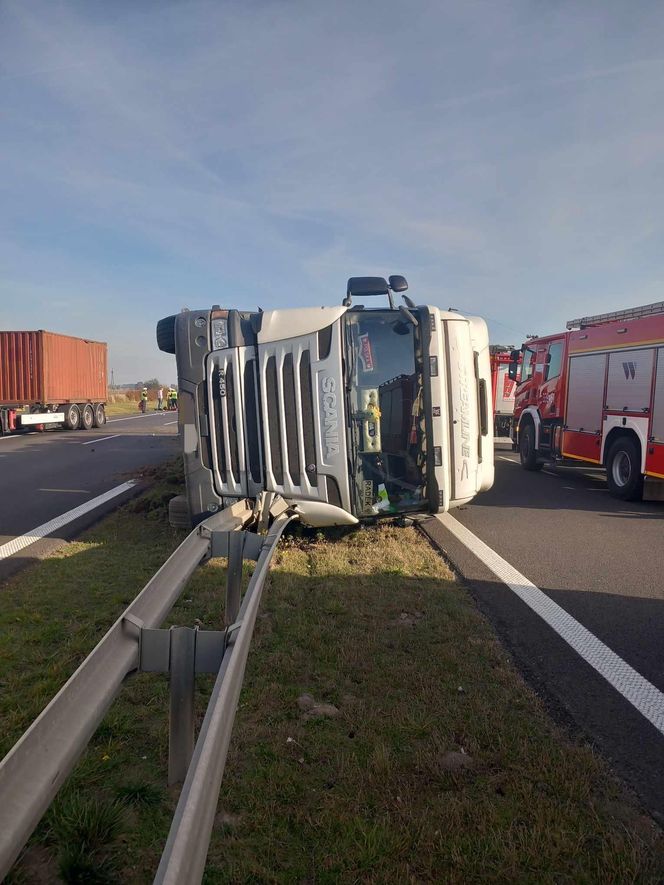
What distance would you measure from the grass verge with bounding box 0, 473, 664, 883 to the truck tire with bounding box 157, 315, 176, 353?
120 inches

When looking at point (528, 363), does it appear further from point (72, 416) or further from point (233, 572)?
point (72, 416)

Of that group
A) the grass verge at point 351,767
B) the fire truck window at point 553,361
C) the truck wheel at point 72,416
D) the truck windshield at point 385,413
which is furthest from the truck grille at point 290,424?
the truck wheel at point 72,416

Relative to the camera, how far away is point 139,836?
241 centimetres

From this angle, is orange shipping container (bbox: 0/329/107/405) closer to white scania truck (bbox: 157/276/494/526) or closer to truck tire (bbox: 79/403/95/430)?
truck tire (bbox: 79/403/95/430)

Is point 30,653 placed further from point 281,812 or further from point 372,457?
point 372,457

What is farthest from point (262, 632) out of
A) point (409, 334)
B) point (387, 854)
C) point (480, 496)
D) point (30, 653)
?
point (480, 496)

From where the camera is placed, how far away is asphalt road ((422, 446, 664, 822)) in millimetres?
3256

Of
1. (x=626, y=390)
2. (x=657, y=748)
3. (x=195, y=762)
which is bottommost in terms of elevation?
(x=657, y=748)

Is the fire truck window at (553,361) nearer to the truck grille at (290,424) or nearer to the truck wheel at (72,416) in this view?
the truck grille at (290,424)

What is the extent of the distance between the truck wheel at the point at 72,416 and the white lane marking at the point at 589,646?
73.3 ft

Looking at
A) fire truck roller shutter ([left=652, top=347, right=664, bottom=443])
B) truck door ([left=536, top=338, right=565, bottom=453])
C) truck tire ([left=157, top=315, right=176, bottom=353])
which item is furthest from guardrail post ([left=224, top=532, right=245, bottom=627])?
truck door ([left=536, top=338, right=565, bottom=453])

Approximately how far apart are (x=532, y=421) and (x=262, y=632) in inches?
440

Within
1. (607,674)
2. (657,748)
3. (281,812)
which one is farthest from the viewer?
(607,674)

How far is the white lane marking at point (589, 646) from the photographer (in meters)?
3.56
